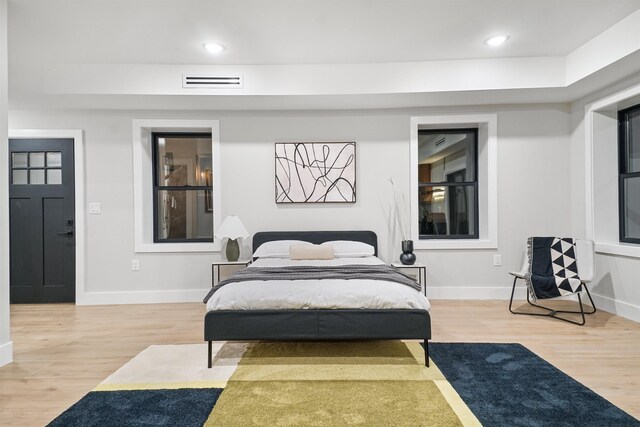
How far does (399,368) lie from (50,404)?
2.01 m

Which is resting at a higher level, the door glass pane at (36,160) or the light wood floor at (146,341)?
the door glass pane at (36,160)

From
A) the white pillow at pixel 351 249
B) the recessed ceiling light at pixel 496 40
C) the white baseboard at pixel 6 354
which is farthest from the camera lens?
the white pillow at pixel 351 249

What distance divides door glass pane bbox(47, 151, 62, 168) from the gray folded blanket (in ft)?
9.82

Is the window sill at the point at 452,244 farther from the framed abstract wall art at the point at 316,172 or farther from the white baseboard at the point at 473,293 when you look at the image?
the framed abstract wall art at the point at 316,172

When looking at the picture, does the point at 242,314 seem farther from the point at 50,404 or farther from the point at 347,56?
the point at 347,56

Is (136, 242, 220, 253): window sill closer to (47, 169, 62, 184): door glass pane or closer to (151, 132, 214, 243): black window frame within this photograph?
(151, 132, 214, 243): black window frame

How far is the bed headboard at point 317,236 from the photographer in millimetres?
4132

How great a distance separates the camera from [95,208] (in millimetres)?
4184

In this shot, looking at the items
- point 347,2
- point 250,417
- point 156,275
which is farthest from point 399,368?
point 156,275

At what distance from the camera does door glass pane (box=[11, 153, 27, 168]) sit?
166 inches

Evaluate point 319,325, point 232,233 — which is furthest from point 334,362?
point 232,233

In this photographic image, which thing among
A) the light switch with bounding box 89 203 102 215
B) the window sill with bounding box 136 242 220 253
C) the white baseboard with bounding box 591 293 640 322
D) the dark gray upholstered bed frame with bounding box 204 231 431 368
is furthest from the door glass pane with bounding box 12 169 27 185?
the white baseboard with bounding box 591 293 640 322

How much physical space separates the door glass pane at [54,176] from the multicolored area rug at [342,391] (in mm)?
2853

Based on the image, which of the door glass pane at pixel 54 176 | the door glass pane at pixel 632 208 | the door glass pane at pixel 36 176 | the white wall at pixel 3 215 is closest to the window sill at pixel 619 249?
the door glass pane at pixel 632 208
